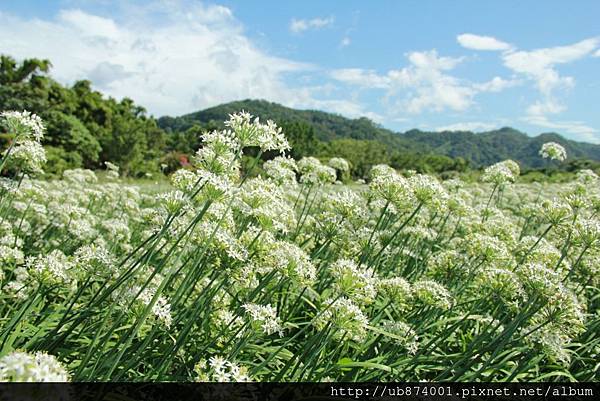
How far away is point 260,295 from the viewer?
485 centimetres

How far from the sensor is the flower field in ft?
11.9

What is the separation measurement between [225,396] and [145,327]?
2370 millimetres

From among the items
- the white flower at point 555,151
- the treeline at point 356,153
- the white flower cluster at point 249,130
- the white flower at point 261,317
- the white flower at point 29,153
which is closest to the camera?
the white flower at point 261,317

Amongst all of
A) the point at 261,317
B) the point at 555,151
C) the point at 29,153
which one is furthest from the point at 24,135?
the point at 555,151

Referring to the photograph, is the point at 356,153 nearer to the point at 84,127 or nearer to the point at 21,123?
the point at 84,127

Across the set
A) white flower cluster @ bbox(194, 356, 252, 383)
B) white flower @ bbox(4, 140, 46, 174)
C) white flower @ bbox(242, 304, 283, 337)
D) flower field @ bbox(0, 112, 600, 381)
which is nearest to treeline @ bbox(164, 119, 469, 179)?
flower field @ bbox(0, 112, 600, 381)

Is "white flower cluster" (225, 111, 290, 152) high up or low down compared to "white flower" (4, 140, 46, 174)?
up

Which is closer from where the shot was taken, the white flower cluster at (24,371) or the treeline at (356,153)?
the white flower cluster at (24,371)

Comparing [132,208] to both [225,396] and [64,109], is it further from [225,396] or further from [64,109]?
[64,109]

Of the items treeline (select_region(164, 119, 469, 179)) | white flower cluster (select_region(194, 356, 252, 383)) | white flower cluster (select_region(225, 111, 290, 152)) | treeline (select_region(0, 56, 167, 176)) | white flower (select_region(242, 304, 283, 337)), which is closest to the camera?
white flower cluster (select_region(194, 356, 252, 383))

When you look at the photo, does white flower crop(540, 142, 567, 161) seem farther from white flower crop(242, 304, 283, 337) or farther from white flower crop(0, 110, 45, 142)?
white flower crop(0, 110, 45, 142)

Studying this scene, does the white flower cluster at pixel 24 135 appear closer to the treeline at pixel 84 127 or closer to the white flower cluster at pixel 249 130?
the white flower cluster at pixel 249 130

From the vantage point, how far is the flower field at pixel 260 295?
363 centimetres

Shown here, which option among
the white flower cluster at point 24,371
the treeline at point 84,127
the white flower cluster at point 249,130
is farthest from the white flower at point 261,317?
the treeline at point 84,127
